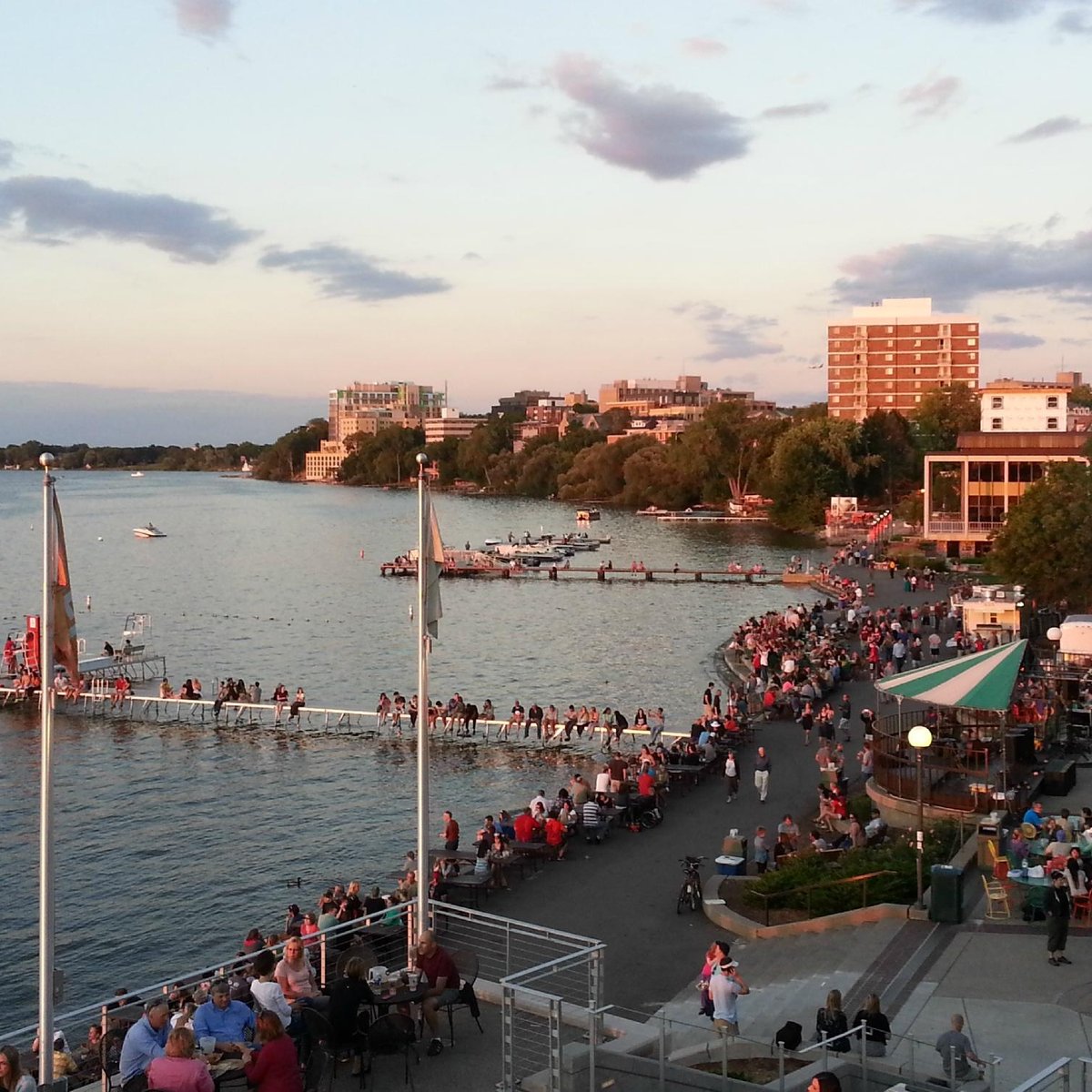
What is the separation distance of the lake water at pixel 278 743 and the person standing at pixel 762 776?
651cm

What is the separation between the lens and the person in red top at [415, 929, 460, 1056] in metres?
12.7

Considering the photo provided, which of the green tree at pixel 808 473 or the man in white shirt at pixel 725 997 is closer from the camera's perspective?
the man in white shirt at pixel 725 997

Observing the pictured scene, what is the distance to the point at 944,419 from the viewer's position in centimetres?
12594

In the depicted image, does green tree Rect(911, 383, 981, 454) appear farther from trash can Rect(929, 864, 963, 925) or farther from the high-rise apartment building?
trash can Rect(929, 864, 963, 925)

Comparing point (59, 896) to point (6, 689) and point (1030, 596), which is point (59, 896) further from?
point (1030, 596)

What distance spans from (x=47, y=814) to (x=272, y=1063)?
3774mm

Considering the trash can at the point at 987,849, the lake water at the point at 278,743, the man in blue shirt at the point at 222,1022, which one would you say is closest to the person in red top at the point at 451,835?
the lake water at the point at 278,743

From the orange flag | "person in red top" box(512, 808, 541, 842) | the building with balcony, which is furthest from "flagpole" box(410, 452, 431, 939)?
the building with balcony

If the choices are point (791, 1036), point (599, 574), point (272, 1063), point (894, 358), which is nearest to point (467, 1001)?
point (272, 1063)

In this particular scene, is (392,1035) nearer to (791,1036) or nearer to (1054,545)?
(791,1036)

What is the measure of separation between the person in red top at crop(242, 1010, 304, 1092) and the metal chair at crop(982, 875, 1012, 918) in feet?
34.1

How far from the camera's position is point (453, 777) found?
34281 millimetres

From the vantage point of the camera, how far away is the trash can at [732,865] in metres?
21.0

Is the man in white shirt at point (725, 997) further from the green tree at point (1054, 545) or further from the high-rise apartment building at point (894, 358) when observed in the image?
the high-rise apartment building at point (894, 358)
